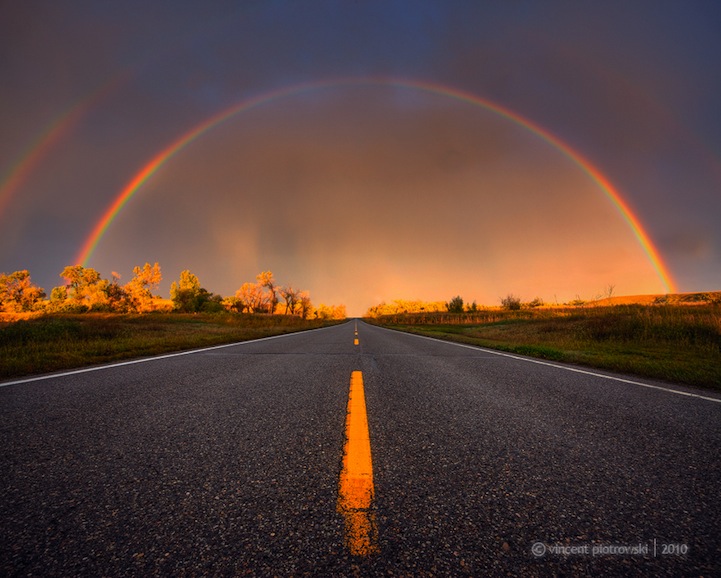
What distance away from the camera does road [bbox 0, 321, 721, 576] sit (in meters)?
1.28

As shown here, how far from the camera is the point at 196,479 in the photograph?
75.5 inches

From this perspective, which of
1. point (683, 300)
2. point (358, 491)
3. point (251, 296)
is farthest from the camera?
point (251, 296)

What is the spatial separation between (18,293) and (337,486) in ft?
237

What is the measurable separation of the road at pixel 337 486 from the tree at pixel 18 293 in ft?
218

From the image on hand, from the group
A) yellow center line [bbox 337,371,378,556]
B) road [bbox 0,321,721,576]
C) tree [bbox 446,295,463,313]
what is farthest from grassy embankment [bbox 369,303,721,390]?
tree [bbox 446,295,463,313]

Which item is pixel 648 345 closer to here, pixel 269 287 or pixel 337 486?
pixel 337 486

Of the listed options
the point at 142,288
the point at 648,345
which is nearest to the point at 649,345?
the point at 648,345

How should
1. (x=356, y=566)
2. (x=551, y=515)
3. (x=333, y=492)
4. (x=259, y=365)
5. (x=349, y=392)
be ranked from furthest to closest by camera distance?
1. (x=259, y=365)
2. (x=349, y=392)
3. (x=333, y=492)
4. (x=551, y=515)
5. (x=356, y=566)

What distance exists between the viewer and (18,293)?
49.2 meters

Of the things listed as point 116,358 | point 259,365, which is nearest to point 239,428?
point 259,365

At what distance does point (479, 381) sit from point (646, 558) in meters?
3.87

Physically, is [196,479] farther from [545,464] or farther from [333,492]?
[545,464]

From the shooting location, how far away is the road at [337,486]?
4.21 feet

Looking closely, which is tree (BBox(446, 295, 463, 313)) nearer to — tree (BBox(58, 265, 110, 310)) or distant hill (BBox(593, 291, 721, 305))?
distant hill (BBox(593, 291, 721, 305))
